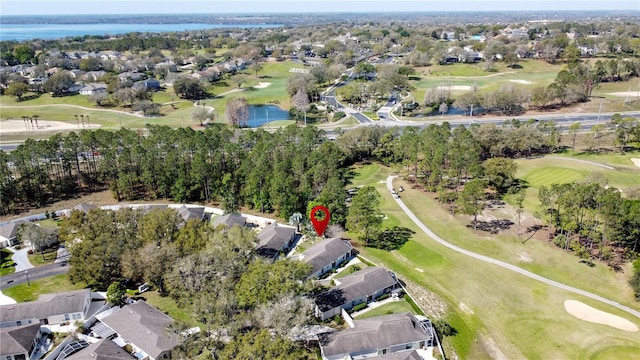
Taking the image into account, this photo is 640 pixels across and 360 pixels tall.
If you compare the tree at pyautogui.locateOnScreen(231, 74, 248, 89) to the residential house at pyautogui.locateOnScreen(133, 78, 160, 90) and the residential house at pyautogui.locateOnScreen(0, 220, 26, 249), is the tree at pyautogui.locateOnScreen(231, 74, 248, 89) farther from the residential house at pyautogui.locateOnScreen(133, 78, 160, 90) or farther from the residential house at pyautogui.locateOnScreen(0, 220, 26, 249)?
the residential house at pyautogui.locateOnScreen(0, 220, 26, 249)

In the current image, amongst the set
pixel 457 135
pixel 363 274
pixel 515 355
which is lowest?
pixel 515 355

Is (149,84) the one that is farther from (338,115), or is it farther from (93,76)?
(338,115)

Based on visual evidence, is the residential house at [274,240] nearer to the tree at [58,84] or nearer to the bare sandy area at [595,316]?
the bare sandy area at [595,316]

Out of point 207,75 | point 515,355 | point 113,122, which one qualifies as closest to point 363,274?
point 515,355

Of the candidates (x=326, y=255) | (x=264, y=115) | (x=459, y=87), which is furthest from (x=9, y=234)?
(x=459, y=87)

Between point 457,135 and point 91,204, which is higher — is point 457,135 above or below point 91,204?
above

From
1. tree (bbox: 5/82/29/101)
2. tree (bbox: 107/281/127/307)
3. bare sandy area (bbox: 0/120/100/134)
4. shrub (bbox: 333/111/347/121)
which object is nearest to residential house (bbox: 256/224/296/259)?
tree (bbox: 107/281/127/307)

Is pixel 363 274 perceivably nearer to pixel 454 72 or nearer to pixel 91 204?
pixel 91 204
